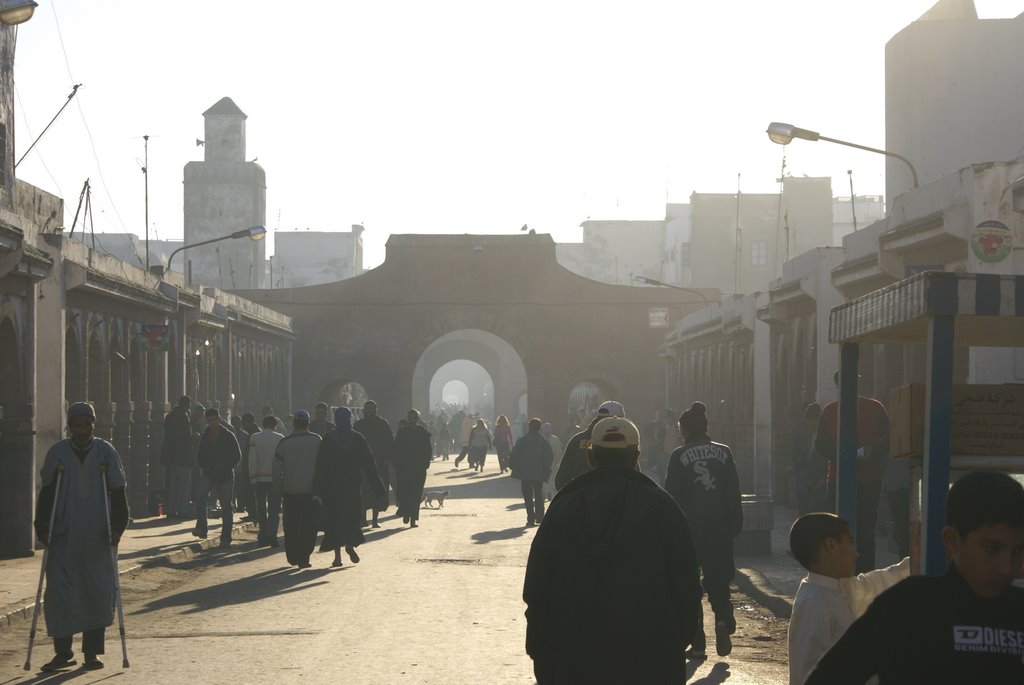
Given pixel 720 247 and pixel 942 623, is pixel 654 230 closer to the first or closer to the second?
pixel 720 247

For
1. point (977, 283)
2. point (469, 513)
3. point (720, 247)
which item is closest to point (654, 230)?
point (720, 247)

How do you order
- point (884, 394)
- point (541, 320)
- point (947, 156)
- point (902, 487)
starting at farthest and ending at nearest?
point (541, 320), point (947, 156), point (884, 394), point (902, 487)

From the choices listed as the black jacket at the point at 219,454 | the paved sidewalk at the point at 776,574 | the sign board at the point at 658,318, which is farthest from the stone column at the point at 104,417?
the sign board at the point at 658,318

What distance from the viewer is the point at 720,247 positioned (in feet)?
214

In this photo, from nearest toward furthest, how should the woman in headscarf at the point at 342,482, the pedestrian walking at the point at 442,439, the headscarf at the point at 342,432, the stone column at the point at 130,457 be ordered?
the woman in headscarf at the point at 342,482 → the headscarf at the point at 342,432 → the stone column at the point at 130,457 → the pedestrian walking at the point at 442,439

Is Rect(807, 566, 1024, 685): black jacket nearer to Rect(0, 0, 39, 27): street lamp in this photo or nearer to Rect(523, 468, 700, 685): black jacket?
Rect(523, 468, 700, 685): black jacket

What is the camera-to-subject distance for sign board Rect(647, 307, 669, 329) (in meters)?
47.3

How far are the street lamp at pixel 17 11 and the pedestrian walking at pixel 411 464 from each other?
8.63 metres

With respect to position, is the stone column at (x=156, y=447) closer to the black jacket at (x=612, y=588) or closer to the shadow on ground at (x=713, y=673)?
the shadow on ground at (x=713, y=673)

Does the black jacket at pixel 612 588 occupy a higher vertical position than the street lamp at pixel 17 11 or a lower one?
lower

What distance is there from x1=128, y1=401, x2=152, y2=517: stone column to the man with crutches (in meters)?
14.7

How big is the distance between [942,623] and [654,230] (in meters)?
81.0

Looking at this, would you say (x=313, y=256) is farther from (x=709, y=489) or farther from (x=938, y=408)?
(x=938, y=408)

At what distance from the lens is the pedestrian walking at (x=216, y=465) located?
719 inches
